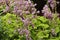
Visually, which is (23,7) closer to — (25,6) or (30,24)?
(25,6)

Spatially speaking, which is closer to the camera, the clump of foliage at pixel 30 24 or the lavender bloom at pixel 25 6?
the clump of foliage at pixel 30 24

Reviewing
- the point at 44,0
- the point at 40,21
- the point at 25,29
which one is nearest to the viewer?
the point at 25,29

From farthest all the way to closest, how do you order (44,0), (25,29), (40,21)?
(44,0) → (40,21) → (25,29)

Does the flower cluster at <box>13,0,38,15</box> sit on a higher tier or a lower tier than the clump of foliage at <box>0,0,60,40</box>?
higher

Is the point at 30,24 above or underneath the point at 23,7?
underneath

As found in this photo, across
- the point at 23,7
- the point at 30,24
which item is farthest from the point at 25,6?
the point at 30,24

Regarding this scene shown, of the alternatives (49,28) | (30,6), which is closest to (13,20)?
(30,6)

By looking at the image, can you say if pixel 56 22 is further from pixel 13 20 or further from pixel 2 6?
pixel 2 6

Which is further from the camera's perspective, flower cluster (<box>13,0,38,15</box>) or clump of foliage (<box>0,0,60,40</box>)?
flower cluster (<box>13,0,38,15</box>)

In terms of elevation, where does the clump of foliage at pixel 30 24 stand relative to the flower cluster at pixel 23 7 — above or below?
below

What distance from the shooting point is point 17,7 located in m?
3.68

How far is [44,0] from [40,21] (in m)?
0.60

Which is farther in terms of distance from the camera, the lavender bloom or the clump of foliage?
the lavender bloom

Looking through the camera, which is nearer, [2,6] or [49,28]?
[49,28]
